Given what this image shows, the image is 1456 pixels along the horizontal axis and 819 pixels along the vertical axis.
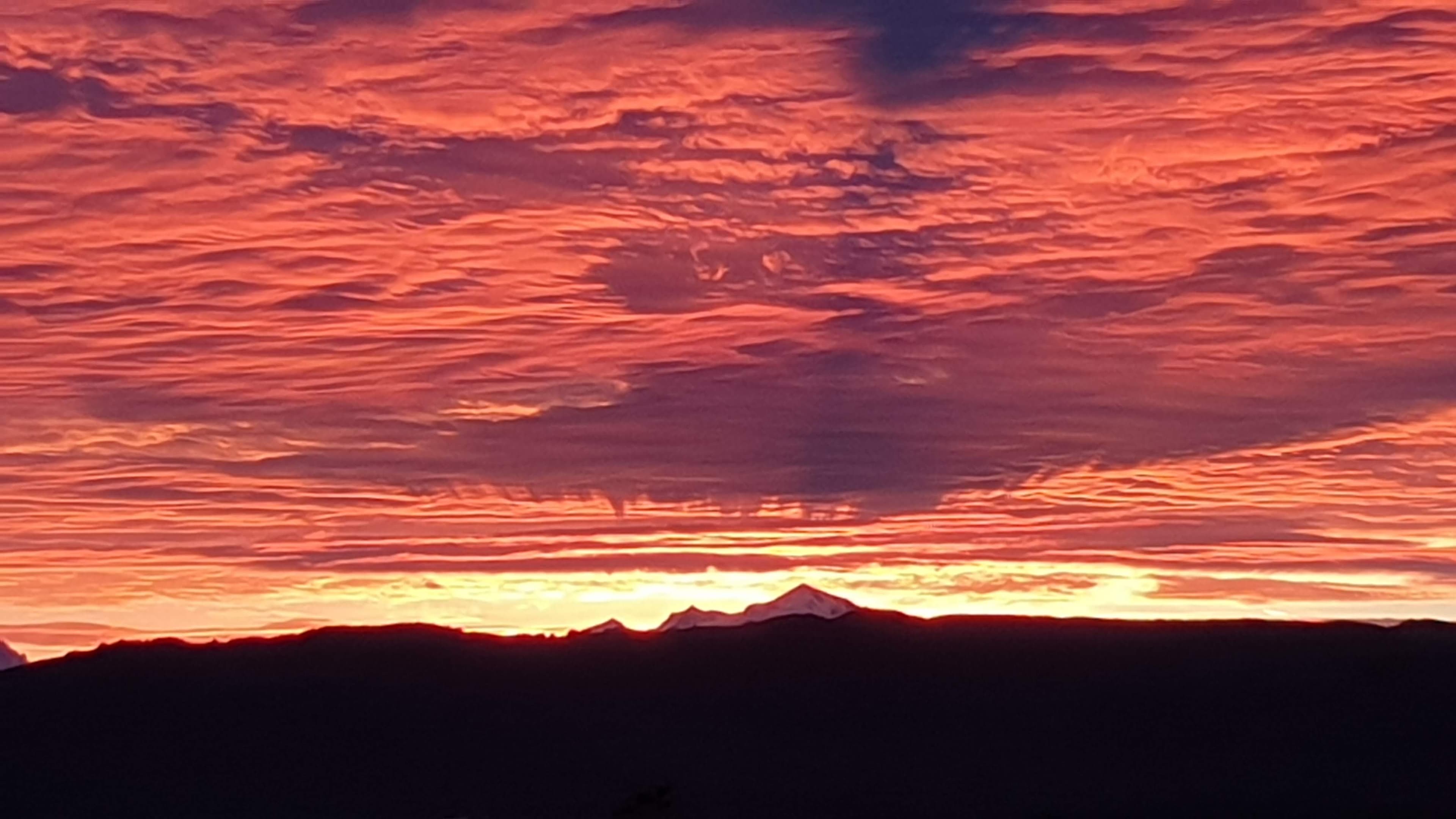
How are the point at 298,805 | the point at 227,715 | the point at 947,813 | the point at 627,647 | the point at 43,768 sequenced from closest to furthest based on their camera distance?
1. the point at 947,813
2. the point at 298,805
3. the point at 43,768
4. the point at 227,715
5. the point at 627,647

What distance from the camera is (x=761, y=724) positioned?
35438 mm

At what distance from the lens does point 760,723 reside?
35469 mm

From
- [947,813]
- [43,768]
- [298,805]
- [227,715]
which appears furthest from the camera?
[227,715]

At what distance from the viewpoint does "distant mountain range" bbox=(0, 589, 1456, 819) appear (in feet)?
102

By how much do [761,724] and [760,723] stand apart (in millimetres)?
33

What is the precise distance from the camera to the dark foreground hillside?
1231 inches

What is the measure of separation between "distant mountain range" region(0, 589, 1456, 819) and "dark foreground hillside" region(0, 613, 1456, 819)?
0.21 feet

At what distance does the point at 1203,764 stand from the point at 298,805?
1287 cm

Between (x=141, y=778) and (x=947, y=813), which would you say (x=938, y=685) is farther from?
(x=141, y=778)

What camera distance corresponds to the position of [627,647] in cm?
3984

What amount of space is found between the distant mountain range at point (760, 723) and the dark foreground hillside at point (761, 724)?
0.06 meters

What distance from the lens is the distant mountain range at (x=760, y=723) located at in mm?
31234

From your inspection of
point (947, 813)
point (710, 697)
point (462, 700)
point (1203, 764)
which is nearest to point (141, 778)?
point (462, 700)

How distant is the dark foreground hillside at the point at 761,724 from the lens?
103 ft
